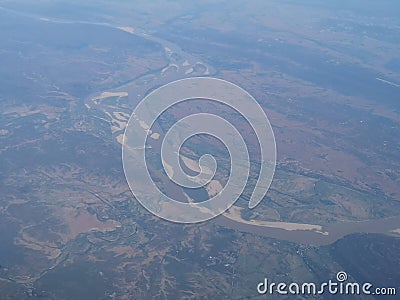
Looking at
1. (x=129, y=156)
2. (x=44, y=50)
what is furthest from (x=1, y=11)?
(x=129, y=156)

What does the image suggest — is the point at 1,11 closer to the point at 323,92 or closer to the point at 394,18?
the point at 323,92

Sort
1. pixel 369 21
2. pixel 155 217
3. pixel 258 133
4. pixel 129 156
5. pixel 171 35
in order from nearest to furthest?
pixel 155 217 → pixel 129 156 → pixel 258 133 → pixel 171 35 → pixel 369 21

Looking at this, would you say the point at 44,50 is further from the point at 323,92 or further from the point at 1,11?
the point at 323,92

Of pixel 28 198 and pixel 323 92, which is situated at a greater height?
pixel 323 92

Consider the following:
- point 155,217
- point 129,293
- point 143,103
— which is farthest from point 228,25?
point 129,293

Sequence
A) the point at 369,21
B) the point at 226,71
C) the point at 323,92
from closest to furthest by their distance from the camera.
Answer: the point at 323,92
the point at 226,71
the point at 369,21

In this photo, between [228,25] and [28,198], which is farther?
[228,25]

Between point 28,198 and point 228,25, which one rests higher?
point 228,25

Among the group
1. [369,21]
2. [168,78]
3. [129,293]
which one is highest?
[369,21]

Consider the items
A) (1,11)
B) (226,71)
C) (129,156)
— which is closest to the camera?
(129,156)
